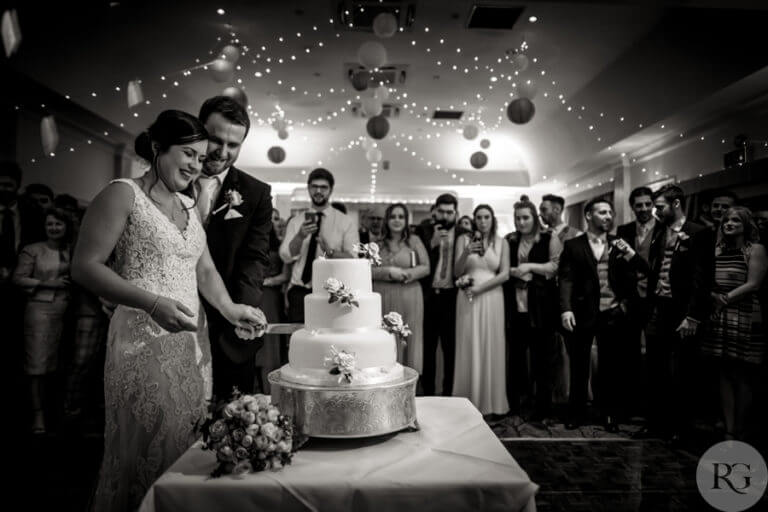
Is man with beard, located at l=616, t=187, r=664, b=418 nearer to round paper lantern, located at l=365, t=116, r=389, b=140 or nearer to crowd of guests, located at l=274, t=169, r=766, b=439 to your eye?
crowd of guests, located at l=274, t=169, r=766, b=439

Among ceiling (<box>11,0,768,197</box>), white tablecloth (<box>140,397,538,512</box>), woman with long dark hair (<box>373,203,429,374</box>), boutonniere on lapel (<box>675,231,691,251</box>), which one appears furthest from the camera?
ceiling (<box>11,0,768,197</box>)

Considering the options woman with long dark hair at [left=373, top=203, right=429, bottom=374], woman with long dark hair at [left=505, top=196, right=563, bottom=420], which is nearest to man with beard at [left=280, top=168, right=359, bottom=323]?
woman with long dark hair at [left=373, top=203, right=429, bottom=374]

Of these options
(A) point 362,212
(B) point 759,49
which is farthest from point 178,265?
(A) point 362,212

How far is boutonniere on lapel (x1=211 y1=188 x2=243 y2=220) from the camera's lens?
1973 mm

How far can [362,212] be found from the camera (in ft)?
42.1

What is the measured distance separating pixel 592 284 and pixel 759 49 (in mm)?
2459

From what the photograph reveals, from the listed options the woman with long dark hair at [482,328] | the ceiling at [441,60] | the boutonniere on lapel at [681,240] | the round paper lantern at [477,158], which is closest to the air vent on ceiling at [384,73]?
the ceiling at [441,60]

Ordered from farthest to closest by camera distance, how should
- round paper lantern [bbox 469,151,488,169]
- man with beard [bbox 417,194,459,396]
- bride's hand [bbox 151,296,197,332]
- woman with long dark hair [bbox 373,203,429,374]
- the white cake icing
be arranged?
round paper lantern [bbox 469,151,488,169] → man with beard [bbox 417,194,459,396] → woman with long dark hair [bbox 373,203,429,374] → the white cake icing → bride's hand [bbox 151,296,197,332]

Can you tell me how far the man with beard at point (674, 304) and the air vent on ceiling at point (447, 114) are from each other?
513 cm

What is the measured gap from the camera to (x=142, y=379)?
1.56 meters

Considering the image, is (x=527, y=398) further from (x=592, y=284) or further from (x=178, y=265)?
(x=178, y=265)

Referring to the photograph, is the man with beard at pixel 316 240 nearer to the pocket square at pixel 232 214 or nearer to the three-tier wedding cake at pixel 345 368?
the pocket square at pixel 232 214

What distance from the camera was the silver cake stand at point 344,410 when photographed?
1.56 meters

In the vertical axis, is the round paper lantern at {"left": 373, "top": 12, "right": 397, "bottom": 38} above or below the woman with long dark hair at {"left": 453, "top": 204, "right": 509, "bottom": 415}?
above
